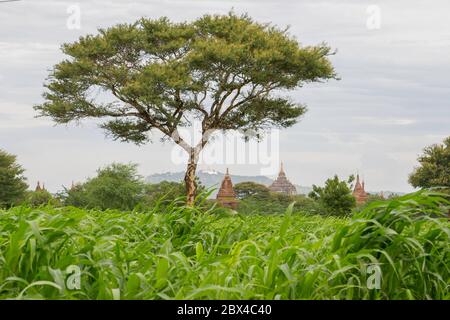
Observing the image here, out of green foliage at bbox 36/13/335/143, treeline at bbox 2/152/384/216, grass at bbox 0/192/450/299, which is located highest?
green foliage at bbox 36/13/335/143

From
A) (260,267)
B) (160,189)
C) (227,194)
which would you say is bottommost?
(260,267)

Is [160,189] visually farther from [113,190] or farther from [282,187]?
[282,187]

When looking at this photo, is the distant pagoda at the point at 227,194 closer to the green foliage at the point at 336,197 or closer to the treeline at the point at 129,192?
the treeline at the point at 129,192

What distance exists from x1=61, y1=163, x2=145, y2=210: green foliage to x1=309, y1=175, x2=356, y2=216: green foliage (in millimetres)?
8991

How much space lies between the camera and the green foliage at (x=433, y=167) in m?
34.0

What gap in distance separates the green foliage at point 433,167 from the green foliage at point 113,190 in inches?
542

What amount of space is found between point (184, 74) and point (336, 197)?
7.50 m

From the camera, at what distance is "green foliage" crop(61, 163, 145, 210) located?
28.1 metres

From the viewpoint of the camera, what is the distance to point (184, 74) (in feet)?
84.0

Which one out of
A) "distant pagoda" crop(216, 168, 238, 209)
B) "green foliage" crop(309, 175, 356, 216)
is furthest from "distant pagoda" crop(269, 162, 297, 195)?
"green foliage" crop(309, 175, 356, 216)

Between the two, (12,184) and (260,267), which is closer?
(260,267)

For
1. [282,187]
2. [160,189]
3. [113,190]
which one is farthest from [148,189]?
[282,187]

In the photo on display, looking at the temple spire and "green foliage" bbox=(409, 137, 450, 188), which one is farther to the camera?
the temple spire

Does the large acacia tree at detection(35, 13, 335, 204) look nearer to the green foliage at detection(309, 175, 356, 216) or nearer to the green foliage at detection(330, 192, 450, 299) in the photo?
the green foliage at detection(309, 175, 356, 216)
